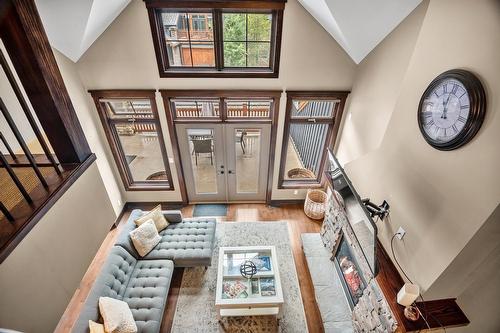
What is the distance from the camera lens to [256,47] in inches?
146

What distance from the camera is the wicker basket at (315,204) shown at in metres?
4.80

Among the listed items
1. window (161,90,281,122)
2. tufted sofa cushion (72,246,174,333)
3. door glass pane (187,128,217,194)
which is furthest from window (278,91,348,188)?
tufted sofa cushion (72,246,174,333)

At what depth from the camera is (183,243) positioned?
3.82 m

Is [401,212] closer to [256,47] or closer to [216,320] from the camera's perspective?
[216,320]

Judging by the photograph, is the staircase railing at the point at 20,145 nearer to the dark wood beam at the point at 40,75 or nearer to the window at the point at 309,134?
the dark wood beam at the point at 40,75

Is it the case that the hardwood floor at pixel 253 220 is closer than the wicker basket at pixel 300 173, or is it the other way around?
the hardwood floor at pixel 253 220

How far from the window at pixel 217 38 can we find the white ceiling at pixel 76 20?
574 mm

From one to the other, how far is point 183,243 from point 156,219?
24.3 inches

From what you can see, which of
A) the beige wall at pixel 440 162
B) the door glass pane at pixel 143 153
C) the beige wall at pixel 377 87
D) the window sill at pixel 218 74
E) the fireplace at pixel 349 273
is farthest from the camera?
the door glass pane at pixel 143 153

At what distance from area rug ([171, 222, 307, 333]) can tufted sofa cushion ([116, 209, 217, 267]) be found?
344mm

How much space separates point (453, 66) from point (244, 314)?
3.52 metres

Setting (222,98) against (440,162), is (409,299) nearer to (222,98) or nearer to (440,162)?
(440,162)

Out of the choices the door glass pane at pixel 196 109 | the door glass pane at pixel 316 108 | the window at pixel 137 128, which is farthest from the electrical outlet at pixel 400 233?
the window at pixel 137 128

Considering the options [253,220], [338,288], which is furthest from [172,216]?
[338,288]
